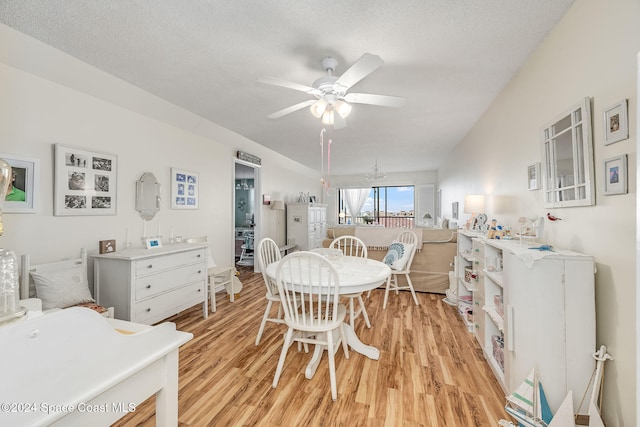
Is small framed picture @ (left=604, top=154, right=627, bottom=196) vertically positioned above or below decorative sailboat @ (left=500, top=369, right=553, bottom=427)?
above

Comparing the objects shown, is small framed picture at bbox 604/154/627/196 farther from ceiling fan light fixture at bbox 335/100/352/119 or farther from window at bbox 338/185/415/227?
window at bbox 338/185/415/227

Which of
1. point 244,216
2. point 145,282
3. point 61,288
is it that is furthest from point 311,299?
point 244,216

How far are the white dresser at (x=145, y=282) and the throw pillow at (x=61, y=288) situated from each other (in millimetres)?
216

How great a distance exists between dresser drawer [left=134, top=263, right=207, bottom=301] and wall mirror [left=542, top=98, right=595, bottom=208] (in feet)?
10.7

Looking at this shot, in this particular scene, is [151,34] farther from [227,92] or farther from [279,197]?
[279,197]

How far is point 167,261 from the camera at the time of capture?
273 cm

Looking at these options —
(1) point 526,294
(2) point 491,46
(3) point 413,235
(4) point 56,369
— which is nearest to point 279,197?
(3) point 413,235

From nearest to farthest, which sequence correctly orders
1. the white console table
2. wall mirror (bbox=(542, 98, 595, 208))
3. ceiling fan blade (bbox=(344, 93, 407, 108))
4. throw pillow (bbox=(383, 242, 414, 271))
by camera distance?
the white console table
wall mirror (bbox=(542, 98, 595, 208))
ceiling fan blade (bbox=(344, 93, 407, 108))
throw pillow (bbox=(383, 242, 414, 271))

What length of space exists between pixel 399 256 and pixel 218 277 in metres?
2.51

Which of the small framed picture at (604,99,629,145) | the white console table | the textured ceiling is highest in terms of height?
the textured ceiling

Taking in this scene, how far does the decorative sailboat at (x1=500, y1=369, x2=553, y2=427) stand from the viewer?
4.42 feet

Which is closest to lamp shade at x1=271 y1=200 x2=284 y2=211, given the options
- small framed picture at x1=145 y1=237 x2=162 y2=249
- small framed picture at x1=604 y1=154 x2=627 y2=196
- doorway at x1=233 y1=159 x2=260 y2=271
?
doorway at x1=233 y1=159 x2=260 y2=271

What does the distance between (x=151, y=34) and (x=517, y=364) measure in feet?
10.5

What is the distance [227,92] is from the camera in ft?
9.34
